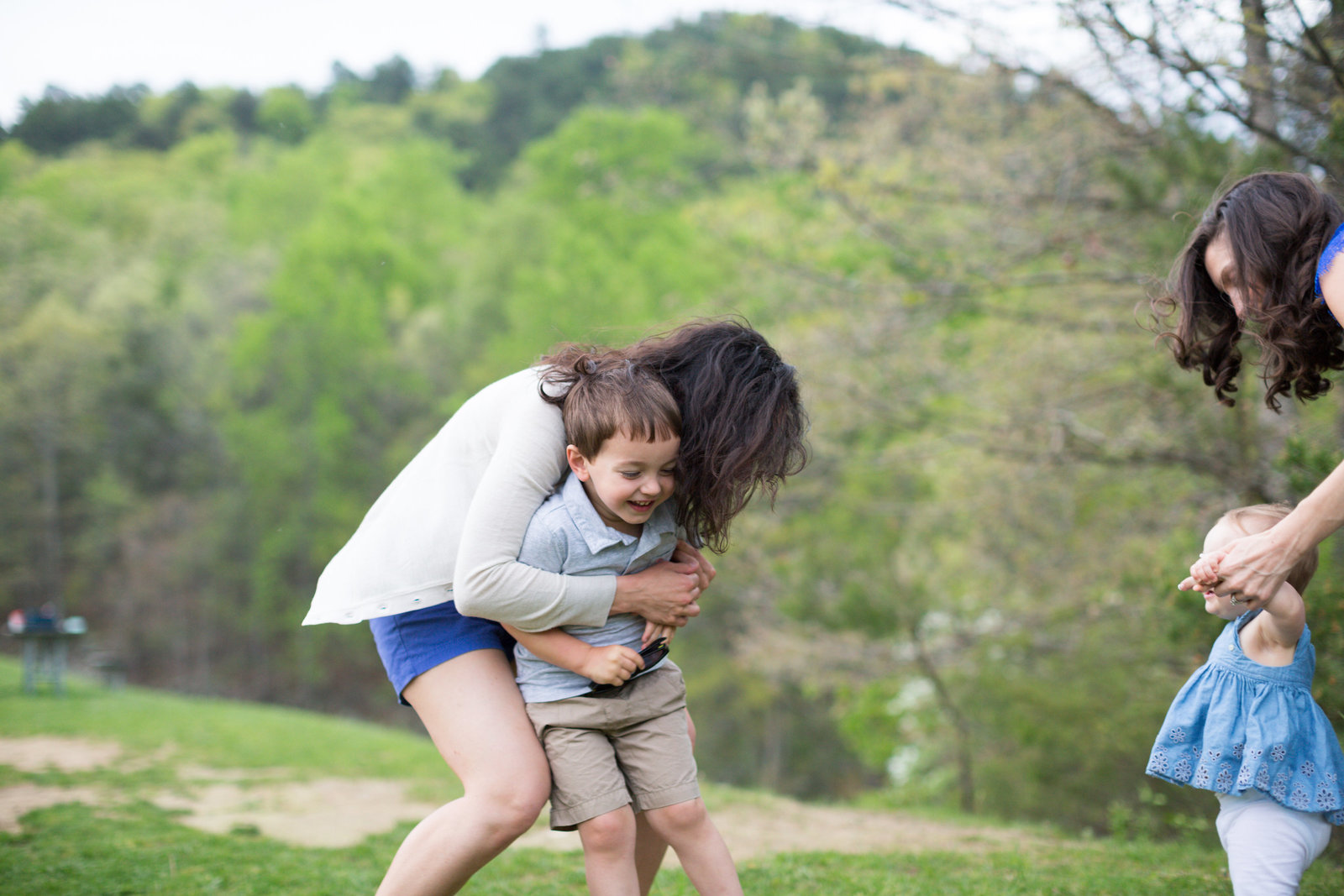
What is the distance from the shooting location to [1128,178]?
19.7 feet

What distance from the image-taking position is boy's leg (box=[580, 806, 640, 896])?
2.50 meters

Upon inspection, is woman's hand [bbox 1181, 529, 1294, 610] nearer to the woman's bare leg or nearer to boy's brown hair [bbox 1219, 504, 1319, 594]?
boy's brown hair [bbox 1219, 504, 1319, 594]

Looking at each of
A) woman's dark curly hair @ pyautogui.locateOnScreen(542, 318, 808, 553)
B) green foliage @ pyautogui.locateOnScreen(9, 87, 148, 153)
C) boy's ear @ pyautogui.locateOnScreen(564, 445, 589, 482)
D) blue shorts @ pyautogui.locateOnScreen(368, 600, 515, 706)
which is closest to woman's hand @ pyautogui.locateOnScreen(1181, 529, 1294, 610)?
woman's dark curly hair @ pyautogui.locateOnScreen(542, 318, 808, 553)

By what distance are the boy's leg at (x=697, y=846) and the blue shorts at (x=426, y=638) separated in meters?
0.61

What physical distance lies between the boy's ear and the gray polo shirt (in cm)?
4

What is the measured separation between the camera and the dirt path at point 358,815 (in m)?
5.13

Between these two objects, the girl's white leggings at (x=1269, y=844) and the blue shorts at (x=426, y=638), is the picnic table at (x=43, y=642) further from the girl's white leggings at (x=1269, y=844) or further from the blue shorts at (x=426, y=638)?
the girl's white leggings at (x=1269, y=844)

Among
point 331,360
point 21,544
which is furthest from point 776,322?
point 21,544

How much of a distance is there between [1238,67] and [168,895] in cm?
509

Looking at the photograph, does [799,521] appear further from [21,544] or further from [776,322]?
[21,544]

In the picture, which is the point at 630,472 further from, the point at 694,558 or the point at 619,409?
the point at 694,558

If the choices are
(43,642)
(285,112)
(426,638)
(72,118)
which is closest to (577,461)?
(426,638)

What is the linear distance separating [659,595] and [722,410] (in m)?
0.49

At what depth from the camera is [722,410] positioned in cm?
250
